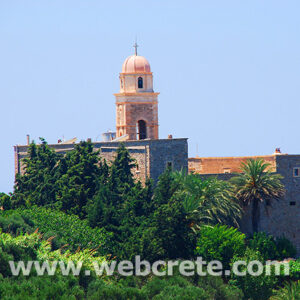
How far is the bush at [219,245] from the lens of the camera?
69125mm

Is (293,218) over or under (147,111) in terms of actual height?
under

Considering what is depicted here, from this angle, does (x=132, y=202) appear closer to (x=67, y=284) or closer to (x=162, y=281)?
(x=162, y=281)

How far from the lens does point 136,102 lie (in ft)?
271

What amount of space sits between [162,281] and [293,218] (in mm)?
20798

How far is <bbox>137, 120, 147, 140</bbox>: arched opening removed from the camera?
83188 millimetres

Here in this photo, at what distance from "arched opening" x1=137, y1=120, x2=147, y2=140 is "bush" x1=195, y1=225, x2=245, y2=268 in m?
14.5

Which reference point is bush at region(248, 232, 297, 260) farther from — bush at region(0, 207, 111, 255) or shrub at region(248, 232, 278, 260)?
bush at region(0, 207, 111, 255)

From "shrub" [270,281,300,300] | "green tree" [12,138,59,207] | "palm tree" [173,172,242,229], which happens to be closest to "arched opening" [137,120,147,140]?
"green tree" [12,138,59,207]

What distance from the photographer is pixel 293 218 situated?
7919 centimetres

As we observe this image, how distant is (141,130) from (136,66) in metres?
4.25

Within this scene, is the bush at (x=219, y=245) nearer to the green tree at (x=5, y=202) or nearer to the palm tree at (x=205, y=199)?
the palm tree at (x=205, y=199)

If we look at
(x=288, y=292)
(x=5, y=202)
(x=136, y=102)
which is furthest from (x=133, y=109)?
(x=288, y=292)

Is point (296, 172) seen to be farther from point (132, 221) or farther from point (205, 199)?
point (132, 221)

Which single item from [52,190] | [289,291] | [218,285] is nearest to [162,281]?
[218,285]
